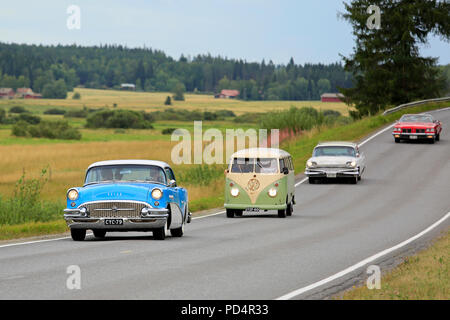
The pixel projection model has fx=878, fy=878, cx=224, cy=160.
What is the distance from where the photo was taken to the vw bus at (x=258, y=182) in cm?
2536

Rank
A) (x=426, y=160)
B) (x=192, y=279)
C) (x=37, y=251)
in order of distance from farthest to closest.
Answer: (x=426, y=160), (x=37, y=251), (x=192, y=279)

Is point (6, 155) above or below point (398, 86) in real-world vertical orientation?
below

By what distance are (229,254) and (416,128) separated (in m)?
36.6

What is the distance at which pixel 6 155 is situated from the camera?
69188 mm

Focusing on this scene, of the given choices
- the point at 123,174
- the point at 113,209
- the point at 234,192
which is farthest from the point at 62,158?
the point at 113,209

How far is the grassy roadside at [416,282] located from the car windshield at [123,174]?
6.11 m

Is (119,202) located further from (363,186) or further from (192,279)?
(363,186)

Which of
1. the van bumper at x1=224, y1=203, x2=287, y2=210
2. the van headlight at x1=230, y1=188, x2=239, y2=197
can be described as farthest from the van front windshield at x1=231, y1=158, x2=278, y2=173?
the van bumper at x1=224, y1=203, x2=287, y2=210

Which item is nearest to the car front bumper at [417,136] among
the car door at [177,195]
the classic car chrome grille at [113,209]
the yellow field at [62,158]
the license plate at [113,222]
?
the yellow field at [62,158]

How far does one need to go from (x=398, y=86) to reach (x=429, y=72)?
126 inches

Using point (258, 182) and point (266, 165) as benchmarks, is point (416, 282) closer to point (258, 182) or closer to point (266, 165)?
point (258, 182)

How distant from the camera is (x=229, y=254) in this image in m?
15.9

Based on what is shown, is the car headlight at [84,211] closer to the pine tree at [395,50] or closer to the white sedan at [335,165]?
the white sedan at [335,165]
